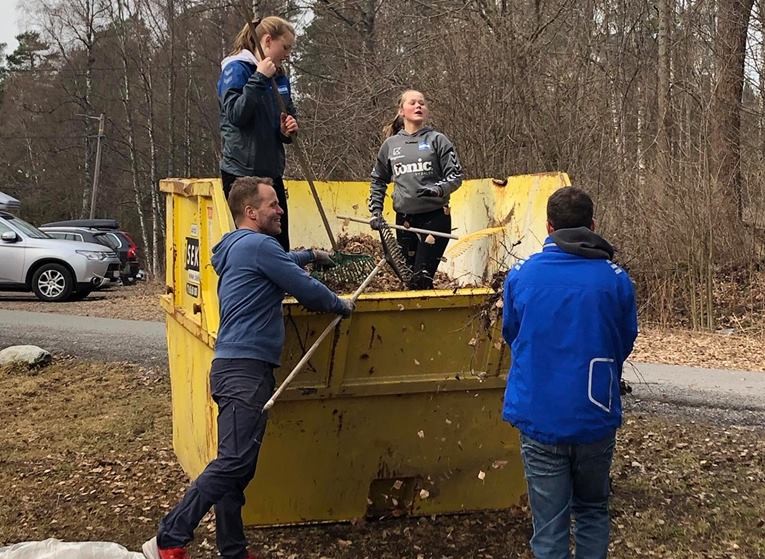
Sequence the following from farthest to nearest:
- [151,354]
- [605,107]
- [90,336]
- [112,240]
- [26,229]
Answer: [112,240] → [26,229] → [605,107] → [90,336] → [151,354]

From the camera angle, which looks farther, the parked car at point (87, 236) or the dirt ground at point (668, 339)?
the parked car at point (87, 236)

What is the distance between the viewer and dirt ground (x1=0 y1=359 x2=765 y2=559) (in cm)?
431

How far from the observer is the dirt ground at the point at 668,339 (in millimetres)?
9867

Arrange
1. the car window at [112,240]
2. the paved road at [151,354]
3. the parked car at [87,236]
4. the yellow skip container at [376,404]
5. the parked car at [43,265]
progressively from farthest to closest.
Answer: the car window at [112,240], the parked car at [87,236], the parked car at [43,265], the paved road at [151,354], the yellow skip container at [376,404]

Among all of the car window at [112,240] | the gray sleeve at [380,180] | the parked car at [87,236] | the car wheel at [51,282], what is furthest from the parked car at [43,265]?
the gray sleeve at [380,180]

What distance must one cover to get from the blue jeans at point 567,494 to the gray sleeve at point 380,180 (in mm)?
2734

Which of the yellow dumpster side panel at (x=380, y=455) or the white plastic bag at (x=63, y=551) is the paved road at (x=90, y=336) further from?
the white plastic bag at (x=63, y=551)

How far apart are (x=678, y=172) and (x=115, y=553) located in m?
10.6

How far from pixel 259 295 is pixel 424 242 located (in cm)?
188

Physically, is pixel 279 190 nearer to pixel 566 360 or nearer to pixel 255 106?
pixel 255 106

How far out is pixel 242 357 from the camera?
3.63m

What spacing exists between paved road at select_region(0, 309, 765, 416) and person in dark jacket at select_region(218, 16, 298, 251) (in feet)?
11.1

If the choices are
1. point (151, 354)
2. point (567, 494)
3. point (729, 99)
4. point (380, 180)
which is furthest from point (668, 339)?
point (567, 494)

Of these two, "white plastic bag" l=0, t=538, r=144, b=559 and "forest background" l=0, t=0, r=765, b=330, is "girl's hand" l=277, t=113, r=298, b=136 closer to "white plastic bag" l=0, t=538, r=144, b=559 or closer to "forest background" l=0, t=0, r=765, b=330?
"white plastic bag" l=0, t=538, r=144, b=559
